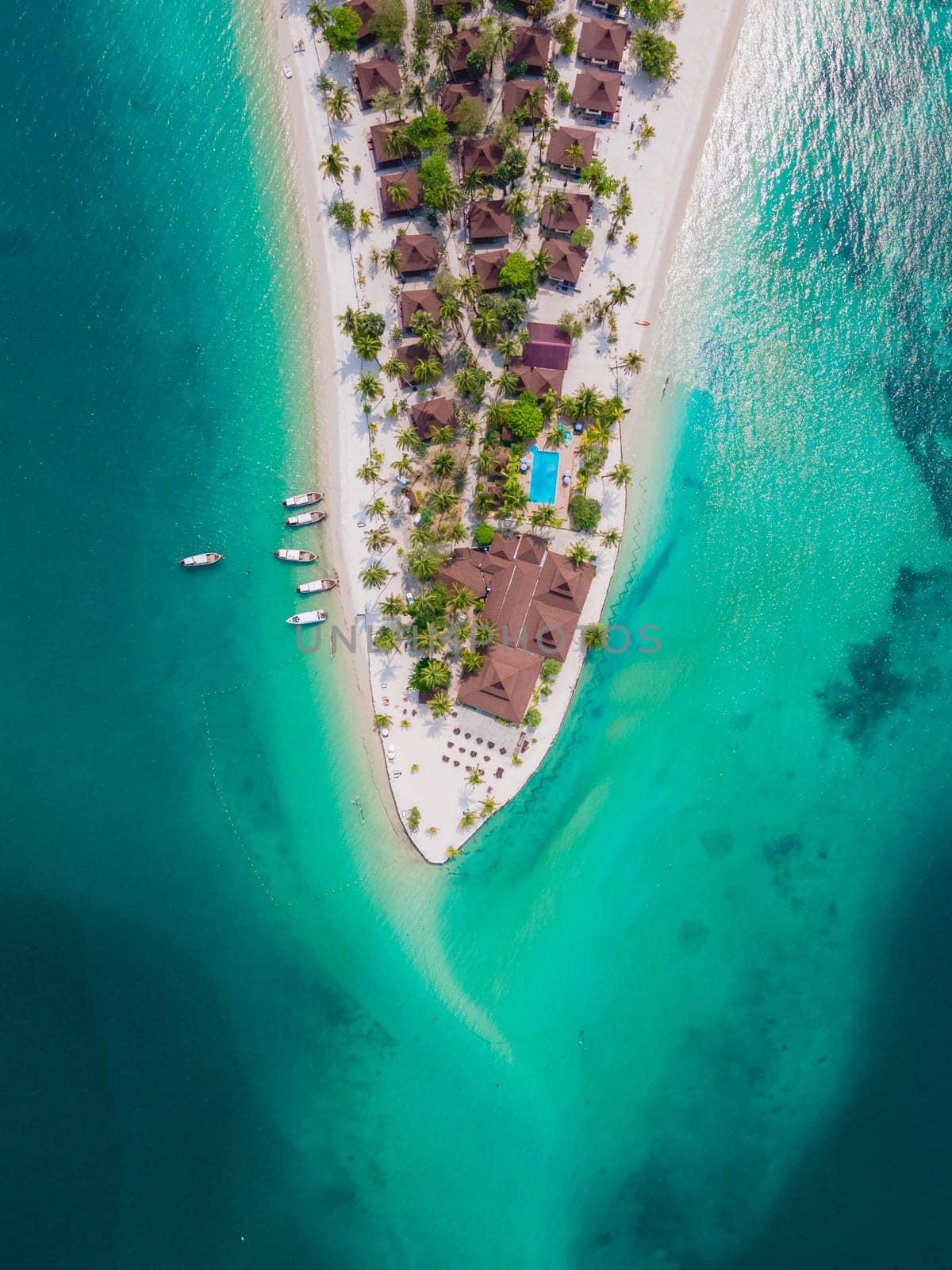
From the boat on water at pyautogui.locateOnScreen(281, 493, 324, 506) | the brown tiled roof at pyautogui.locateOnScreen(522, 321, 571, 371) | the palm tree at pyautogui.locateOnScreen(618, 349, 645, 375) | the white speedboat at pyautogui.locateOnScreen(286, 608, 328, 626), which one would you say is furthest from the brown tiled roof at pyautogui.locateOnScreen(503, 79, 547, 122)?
the white speedboat at pyautogui.locateOnScreen(286, 608, 328, 626)

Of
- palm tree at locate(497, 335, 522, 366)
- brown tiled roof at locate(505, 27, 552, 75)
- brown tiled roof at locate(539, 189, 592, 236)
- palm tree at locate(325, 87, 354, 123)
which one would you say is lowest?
palm tree at locate(497, 335, 522, 366)

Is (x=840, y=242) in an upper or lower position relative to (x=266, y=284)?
upper

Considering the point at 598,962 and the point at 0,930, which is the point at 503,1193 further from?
the point at 0,930

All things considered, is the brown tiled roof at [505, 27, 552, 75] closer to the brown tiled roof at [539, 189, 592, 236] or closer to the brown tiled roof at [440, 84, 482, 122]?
the brown tiled roof at [440, 84, 482, 122]

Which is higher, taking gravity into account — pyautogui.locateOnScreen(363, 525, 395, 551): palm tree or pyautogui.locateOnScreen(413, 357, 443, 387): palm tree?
pyautogui.locateOnScreen(413, 357, 443, 387): palm tree

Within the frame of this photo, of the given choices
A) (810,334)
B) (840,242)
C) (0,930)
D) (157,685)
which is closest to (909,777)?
(810,334)

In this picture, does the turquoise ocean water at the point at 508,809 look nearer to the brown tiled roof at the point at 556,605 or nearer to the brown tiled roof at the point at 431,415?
the brown tiled roof at the point at 556,605

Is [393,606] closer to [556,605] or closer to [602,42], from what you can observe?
[556,605]

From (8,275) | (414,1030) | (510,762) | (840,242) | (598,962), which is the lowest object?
(414,1030)
